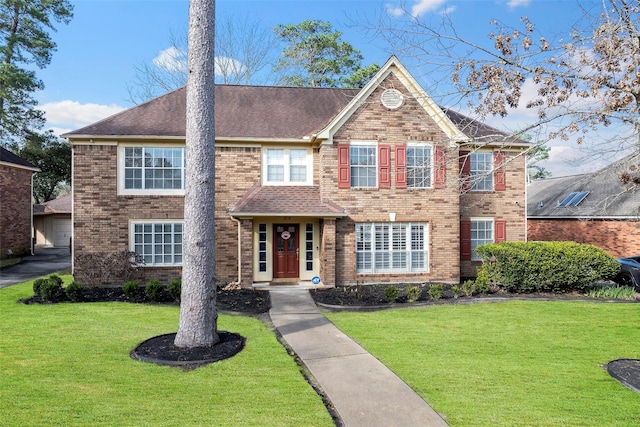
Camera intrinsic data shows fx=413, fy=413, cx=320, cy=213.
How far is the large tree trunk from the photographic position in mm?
7535

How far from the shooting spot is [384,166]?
48.8 feet

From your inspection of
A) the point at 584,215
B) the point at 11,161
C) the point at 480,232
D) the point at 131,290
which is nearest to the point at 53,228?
the point at 11,161

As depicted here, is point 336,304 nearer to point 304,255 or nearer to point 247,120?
point 304,255

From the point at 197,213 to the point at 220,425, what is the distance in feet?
12.9

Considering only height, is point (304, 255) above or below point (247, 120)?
below

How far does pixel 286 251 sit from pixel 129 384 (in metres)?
9.58

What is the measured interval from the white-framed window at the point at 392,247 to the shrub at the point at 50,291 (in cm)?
933

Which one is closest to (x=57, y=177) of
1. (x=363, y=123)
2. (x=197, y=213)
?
(x=363, y=123)

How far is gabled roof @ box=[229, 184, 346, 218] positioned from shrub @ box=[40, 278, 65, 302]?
17.6ft

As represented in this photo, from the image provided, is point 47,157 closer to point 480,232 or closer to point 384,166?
point 384,166

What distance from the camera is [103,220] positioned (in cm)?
1457

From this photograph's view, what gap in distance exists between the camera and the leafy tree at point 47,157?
30.2m

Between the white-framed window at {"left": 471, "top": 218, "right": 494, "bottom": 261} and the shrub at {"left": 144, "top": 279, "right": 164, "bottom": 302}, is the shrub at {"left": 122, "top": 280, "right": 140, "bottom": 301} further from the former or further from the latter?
the white-framed window at {"left": 471, "top": 218, "right": 494, "bottom": 261}

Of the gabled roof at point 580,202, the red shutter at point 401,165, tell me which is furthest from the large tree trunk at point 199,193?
the gabled roof at point 580,202
